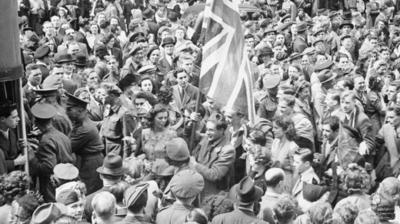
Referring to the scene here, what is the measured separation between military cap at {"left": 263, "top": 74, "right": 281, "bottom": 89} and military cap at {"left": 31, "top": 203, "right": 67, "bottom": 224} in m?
6.70

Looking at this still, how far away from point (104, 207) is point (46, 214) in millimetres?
510

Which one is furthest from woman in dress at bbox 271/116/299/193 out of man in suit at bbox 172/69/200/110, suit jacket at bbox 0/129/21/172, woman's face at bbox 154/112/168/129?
man in suit at bbox 172/69/200/110

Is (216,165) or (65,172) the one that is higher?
(65,172)

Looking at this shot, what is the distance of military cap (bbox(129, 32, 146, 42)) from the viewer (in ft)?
66.0

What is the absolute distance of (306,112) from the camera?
1464 cm

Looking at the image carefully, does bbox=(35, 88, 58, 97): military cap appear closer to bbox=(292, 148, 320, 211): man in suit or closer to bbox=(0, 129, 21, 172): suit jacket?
bbox=(0, 129, 21, 172): suit jacket

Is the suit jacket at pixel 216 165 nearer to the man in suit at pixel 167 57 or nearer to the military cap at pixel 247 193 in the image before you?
the military cap at pixel 247 193

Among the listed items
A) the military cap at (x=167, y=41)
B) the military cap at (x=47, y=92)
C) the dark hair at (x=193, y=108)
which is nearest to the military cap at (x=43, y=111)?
the military cap at (x=47, y=92)

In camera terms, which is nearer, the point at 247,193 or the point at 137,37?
the point at 247,193

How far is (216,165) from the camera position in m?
11.5

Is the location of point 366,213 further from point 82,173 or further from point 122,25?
point 122,25

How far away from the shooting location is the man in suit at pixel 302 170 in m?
10.8

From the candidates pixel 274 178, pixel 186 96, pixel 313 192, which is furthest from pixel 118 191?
pixel 186 96

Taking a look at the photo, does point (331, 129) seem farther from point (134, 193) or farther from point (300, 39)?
point (300, 39)
